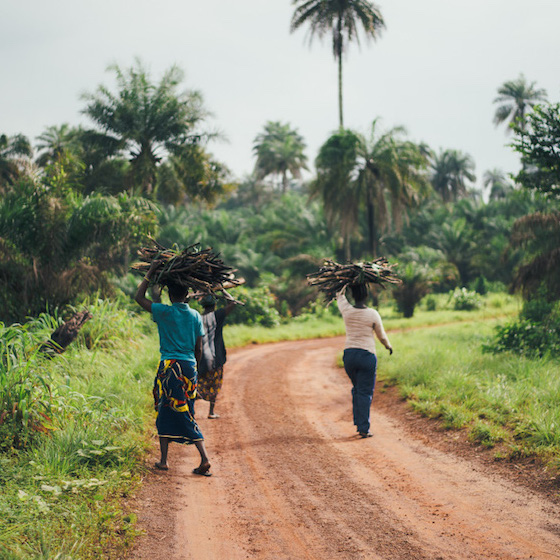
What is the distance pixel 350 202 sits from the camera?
25.2 metres

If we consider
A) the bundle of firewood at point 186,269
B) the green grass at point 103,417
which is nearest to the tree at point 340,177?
the green grass at point 103,417

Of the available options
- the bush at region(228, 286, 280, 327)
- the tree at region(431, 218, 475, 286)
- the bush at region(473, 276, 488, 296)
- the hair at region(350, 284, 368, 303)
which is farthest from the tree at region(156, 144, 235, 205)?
the tree at region(431, 218, 475, 286)

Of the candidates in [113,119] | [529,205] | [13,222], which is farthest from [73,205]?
[529,205]

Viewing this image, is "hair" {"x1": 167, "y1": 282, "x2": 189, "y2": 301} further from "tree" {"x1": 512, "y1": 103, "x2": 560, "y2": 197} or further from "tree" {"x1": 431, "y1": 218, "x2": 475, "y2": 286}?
"tree" {"x1": 431, "y1": 218, "x2": 475, "y2": 286}

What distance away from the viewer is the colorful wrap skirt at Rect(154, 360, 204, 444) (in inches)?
189

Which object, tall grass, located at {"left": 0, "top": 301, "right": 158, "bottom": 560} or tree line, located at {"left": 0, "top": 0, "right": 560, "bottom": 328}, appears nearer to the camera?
tall grass, located at {"left": 0, "top": 301, "right": 158, "bottom": 560}

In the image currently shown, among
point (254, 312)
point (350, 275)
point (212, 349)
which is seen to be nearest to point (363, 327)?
point (350, 275)

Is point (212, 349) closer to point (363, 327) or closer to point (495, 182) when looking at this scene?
point (363, 327)

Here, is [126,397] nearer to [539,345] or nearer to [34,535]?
[34,535]

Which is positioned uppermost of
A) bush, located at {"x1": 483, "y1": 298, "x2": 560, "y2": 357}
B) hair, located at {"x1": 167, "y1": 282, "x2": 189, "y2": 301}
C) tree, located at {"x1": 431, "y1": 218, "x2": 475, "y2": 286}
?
tree, located at {"x1": 431, "y1": 218, "x2": 475, "y2": 286}

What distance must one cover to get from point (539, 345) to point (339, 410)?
4976 millimetres

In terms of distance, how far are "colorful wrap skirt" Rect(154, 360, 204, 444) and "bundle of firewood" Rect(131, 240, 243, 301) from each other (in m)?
0.72

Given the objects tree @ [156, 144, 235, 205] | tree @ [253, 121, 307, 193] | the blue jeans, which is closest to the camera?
the blue jeans

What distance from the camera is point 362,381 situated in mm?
6359
